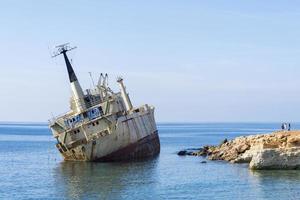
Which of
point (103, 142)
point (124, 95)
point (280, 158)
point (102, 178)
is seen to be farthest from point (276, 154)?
point (124, 95)

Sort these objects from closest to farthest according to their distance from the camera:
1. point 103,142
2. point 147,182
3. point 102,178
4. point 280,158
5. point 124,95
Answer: point 147,182
point 280,158
point 102,178
point 103,142
point 124,95

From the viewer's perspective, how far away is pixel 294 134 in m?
49.0

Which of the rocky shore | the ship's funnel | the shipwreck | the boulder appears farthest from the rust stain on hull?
the boulder

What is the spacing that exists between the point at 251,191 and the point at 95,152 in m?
20.7

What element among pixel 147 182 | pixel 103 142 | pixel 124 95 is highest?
pixel 124 95

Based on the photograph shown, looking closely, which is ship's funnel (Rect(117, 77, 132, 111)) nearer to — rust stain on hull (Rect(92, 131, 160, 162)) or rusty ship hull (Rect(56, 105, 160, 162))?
rust stain on hull (Rect(92, 131, 160, 162))

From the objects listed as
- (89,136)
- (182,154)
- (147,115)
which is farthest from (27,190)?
(182,154)

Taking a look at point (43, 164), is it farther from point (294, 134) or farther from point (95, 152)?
point (294, 134)

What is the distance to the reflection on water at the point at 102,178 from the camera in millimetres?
37841

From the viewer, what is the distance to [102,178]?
4475cm

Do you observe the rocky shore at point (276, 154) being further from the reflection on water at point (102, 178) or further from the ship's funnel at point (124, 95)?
the ship's funnel at point (124, 95)

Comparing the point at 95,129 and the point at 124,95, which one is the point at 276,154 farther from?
the point at 124,95

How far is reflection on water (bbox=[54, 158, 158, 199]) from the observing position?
124 ft

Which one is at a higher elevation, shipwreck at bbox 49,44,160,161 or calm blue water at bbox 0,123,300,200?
shipwreck at bbox 49,44,160,161
